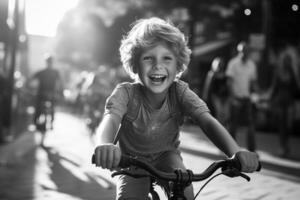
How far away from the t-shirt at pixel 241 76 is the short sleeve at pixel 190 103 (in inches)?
235

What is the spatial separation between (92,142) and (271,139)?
447 cm

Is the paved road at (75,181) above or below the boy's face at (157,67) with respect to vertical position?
below

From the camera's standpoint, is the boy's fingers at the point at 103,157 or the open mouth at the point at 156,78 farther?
the open mouth at the point at 156,78

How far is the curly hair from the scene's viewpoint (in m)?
2.59

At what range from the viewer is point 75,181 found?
5910mm

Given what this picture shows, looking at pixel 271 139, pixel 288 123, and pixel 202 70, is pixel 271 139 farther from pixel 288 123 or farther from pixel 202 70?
pixel 202 70

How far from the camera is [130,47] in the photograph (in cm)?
274

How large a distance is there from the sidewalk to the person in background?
14.9 ft

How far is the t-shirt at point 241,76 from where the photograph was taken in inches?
339

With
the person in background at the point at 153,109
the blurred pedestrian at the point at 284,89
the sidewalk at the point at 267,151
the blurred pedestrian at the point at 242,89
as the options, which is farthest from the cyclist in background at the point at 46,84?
the person in background at the point at 153,109

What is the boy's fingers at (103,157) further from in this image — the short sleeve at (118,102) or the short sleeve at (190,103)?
the short sleeve at (190,103)

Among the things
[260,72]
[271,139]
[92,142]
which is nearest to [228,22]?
[260,72]

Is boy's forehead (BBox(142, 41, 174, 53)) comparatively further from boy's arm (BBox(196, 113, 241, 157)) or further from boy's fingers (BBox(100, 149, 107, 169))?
boy's fingers (BBox(100, 149, 107, 169))

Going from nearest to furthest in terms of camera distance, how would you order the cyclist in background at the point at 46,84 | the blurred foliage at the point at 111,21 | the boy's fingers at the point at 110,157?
the boy's fingers at the point at 110,157
the cyclist in background at the point at 46,84
the blurred foliage at the point at 111,21
